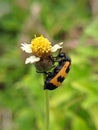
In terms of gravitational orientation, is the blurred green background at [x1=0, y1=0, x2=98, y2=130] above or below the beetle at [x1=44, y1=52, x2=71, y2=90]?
above

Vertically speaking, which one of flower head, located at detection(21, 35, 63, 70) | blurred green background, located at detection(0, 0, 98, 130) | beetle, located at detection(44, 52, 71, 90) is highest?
blurred green background, located at detection(0, 0, 98, 130)

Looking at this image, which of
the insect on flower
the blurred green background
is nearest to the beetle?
the insect on flower

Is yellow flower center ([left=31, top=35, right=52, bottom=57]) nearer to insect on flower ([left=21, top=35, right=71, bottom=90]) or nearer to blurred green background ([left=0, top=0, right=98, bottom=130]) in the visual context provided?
insect on flower ([left=21, top=35, right=71, bottom=90])

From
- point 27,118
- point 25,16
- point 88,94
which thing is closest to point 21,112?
point 27,118

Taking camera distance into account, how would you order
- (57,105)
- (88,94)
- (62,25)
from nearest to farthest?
1. (88,94)
2. (57,105)
3. (62,25)

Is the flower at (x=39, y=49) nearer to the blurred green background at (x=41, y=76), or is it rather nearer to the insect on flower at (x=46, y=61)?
the insect on flower at (x=46, y=61)

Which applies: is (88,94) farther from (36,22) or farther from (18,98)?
(36,22)

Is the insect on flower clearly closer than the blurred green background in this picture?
Yes

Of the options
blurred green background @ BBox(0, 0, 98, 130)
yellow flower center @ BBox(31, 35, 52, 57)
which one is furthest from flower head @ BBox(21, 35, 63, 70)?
blurred green background @ BBox(0, 0, 98, 130)
